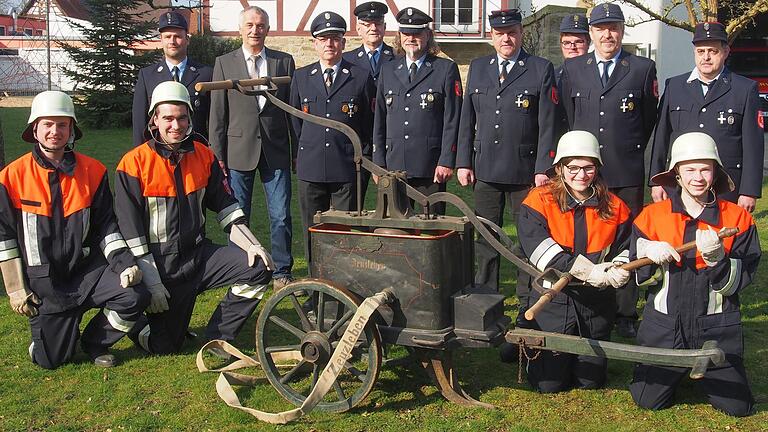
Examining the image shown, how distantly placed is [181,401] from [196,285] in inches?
34.5

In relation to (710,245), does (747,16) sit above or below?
above

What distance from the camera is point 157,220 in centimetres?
509

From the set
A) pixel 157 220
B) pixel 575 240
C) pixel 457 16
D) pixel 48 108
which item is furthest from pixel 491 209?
pixel 457 16

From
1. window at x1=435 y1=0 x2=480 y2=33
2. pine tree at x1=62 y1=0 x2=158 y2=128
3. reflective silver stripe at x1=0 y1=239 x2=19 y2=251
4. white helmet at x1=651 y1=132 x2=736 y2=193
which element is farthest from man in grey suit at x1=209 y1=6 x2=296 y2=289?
window at x1=435 y1=0 x2=480 y2=33

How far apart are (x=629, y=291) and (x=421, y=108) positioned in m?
1.83

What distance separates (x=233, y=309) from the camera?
17.2ft

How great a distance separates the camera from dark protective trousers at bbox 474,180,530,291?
578 cm

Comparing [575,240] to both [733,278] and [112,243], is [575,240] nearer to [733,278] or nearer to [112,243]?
[733,278]

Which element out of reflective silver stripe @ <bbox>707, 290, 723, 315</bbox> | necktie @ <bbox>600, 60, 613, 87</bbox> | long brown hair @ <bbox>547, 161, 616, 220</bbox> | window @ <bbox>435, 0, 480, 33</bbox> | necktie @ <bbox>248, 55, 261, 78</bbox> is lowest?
reflective silver stripe @ <bbox>707, 290, 723, 315</bbox>

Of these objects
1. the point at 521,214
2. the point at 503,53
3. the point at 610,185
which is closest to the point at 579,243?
the point at 521,214

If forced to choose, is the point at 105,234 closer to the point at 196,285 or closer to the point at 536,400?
the point at 196,285

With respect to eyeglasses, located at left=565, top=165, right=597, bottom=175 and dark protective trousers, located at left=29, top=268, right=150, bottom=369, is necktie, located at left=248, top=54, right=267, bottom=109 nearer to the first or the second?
A: dark protective trousers, located at left=29, top=268, right=150, bottom=369

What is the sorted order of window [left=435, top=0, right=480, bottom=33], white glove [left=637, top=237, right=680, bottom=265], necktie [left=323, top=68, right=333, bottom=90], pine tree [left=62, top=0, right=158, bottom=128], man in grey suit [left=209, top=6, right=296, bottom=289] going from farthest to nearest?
window [left=435, top=0, right=480, bottom=33] < pine tree [left=62, top=0, right=158, bottom=128] < man in grey suit [left=209, top=6, right=296, bottom=289] < necktie [left=323, top=68, right=333, bottom=90] < white glove [left=637, top=237, right=680, bottom=265]

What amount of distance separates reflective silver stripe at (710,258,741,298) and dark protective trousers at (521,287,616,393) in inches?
24.8
